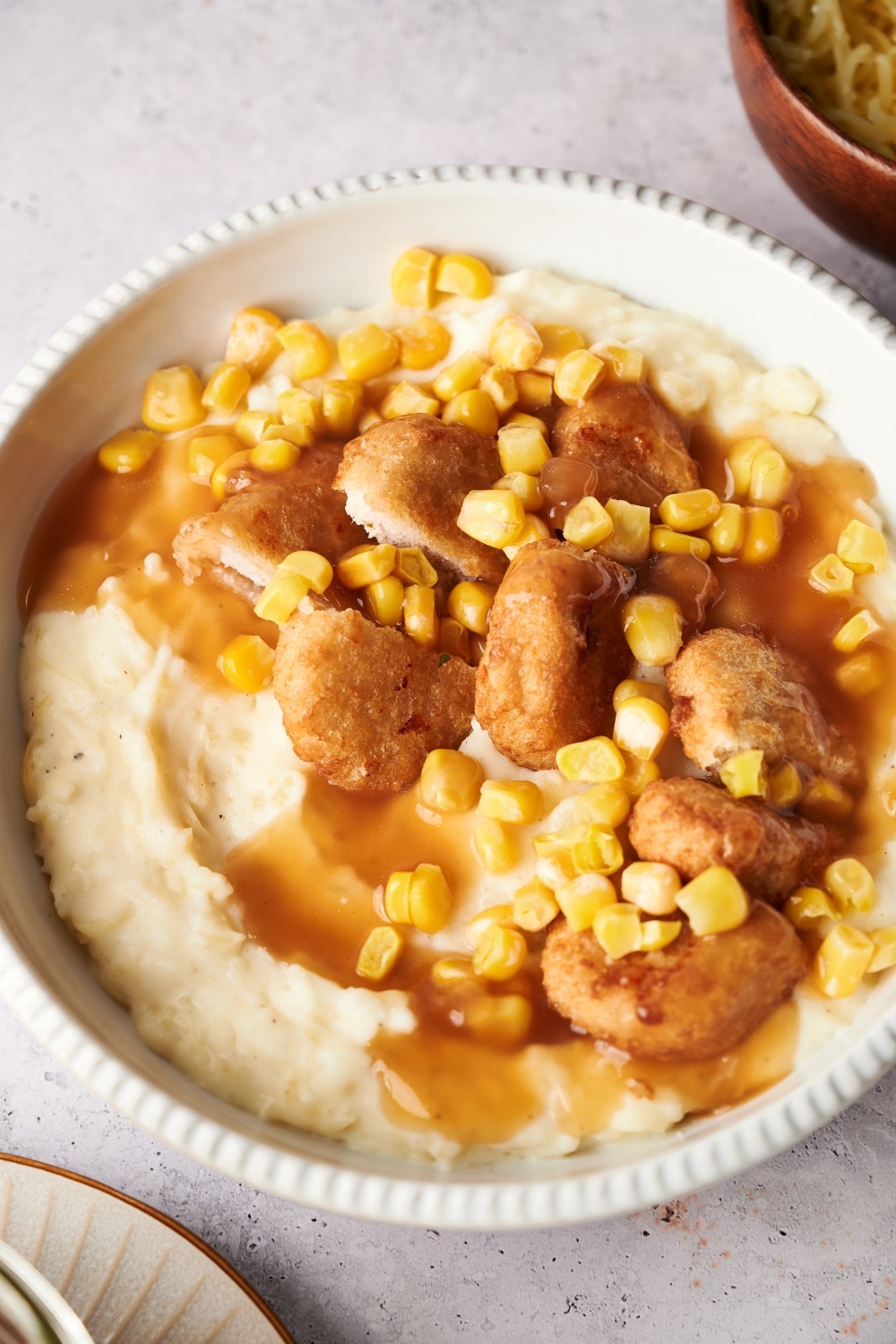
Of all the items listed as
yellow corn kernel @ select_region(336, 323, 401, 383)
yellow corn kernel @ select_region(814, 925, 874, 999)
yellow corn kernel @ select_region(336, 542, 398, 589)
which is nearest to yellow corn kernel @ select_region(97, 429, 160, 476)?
yellow corn kernel @ select_region(336, 323, 401, 383)

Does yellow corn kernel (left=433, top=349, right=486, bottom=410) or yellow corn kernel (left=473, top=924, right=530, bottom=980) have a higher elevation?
yellow corn kernel (left=433, top=349, right=486, bottom=410)

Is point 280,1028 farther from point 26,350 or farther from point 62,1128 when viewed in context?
point 26,350

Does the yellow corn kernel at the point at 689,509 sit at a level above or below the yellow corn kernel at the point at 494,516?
above

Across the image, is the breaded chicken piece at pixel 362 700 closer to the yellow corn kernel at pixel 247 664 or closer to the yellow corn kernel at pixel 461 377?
the yellow corn kernel at pixel 247 664

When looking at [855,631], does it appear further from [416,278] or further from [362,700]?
[416,278]

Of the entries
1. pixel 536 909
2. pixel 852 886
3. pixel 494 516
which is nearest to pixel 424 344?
pixel 494 516

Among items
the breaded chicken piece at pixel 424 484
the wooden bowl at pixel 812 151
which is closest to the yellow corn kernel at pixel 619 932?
the breaded chicken piece at pixel 424 484

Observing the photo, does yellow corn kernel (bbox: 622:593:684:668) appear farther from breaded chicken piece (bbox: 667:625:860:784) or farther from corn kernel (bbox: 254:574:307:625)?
corn kernel (bbox: 254:574:307:625)
